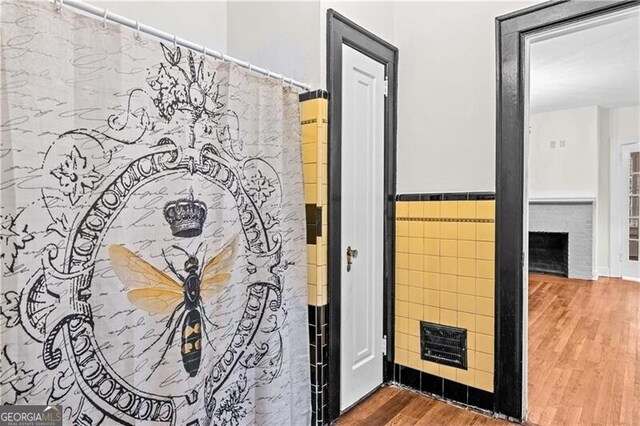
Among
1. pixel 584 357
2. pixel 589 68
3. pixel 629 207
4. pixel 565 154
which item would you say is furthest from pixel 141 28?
pixel 629 207

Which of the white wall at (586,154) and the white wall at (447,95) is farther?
the white wall at (586,154)

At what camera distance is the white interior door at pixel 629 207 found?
5547mm

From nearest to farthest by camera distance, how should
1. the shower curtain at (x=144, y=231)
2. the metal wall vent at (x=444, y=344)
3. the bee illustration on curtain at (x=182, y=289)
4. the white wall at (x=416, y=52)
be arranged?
the shower curtain at (x=144, y=231), the bee illustration on curtain at (x=182, y=289), the white wall at (x=416, y=52), the metal wall vent at (x=444, y=344)

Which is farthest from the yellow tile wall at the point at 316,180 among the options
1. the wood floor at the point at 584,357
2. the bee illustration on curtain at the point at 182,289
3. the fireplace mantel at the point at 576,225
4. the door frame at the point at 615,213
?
the door frame at the point at 615,213

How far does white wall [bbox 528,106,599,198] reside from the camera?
5.57m

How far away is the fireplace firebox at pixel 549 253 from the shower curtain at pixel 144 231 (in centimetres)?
540

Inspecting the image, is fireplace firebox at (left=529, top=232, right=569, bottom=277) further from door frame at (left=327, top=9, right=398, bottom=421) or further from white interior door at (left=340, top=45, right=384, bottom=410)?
door frame at (left=327, top=9, right=398, bottom=421)

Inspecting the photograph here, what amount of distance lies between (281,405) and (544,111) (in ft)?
19.9

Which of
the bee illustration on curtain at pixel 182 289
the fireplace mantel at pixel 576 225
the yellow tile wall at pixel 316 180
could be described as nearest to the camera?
the bee illustration on curtain at pixel 182 289

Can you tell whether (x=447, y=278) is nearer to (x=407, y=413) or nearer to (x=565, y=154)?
(x=407, y=413)

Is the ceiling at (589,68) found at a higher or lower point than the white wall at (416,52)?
higher

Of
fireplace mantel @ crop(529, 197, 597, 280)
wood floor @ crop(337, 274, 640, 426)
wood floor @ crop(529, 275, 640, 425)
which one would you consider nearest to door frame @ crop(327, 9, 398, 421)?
wood floor @ crop(337, 274, 640, 426)

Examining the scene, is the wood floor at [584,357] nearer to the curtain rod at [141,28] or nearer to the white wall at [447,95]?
the white wall at [447,95]

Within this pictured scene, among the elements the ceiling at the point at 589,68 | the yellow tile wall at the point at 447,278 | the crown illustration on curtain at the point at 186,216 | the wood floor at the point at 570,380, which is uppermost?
the ceiling at the point at 589,68
